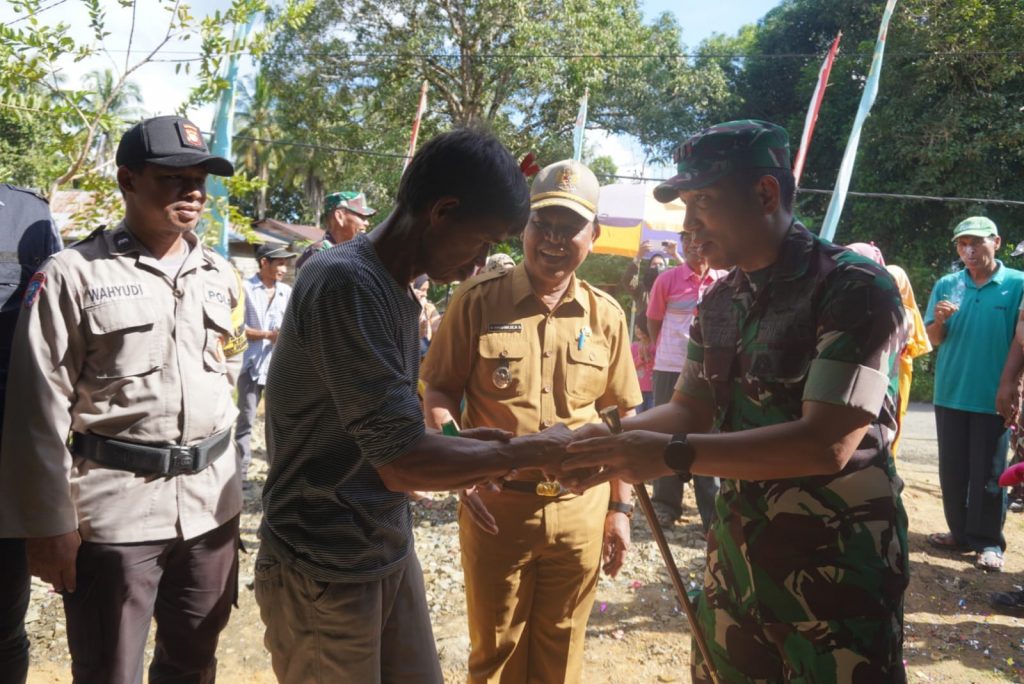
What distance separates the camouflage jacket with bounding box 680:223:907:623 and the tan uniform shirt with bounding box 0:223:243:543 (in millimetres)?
1818

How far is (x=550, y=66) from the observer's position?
17.5m

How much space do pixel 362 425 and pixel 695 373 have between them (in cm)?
120

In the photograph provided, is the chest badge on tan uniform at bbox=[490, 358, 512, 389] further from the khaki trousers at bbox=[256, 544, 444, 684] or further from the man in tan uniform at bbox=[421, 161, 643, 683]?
the khaki trousers at bbox=[256, 544, 444, 684]

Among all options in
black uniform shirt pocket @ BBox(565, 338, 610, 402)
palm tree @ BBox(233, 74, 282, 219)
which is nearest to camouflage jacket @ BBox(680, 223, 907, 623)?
black uniform shirt pocket @ BBox(565, 338, 610, 402)

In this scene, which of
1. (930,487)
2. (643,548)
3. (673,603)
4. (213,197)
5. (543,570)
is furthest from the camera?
(930,487)

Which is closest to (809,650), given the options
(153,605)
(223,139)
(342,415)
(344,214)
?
(342,415)

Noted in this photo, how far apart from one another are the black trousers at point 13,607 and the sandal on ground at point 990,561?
5.91 metres

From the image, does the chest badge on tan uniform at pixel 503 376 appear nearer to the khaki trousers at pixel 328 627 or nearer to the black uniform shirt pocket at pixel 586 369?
the black uniform shirt pocket at pixel 586 369

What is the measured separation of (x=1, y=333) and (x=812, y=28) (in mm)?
27579

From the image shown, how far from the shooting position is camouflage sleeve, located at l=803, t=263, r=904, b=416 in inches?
69.9

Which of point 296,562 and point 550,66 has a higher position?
point 550,66

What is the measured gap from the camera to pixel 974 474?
5371 millimetres

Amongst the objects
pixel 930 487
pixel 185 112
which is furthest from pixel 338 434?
pixel 930 487

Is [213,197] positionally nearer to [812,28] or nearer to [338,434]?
[338,434]
